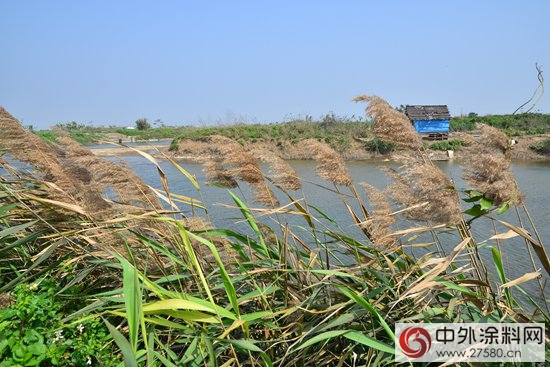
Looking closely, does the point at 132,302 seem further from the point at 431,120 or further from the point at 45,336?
the point at 431,120

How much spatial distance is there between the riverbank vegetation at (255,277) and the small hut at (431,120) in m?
26.6

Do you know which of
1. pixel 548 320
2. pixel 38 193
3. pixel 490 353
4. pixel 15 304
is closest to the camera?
pixel 490 353

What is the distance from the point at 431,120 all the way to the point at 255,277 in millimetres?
27971

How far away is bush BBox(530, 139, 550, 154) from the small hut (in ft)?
17.0

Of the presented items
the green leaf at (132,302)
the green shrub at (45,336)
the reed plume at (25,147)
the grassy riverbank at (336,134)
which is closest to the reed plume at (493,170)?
the green leaf at (132,302)

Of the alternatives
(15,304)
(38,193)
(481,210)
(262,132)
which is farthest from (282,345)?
(262,132)

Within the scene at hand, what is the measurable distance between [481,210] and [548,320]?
521 millimetres

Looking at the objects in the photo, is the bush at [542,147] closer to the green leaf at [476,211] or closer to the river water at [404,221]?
the river water at [404,221]

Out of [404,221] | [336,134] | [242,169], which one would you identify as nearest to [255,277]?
[242,169]

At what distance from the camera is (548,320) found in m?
1.94

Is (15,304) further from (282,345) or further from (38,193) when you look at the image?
(282,345)

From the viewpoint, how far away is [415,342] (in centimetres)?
181

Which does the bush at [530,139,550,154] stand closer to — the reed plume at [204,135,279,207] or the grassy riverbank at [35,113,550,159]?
the grassy riverbank at [35,113,550,159]

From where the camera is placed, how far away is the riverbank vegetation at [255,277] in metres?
1.75
